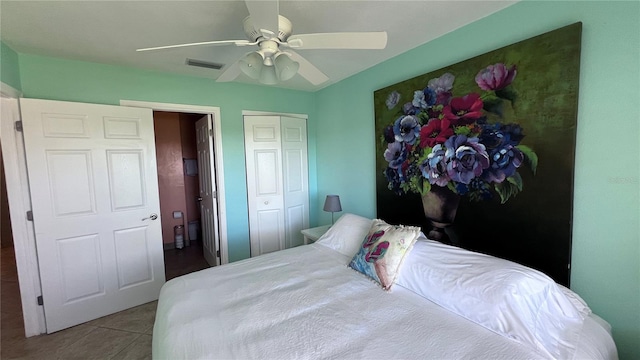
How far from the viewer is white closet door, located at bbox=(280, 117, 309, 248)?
3.30 metres

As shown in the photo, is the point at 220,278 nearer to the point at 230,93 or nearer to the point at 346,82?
the point at 230,93

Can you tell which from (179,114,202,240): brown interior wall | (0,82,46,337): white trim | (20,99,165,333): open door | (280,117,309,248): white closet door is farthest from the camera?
(179,114,202,240): brown interior wall

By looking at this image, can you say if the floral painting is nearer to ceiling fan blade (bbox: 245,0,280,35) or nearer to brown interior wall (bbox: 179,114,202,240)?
ceiling fan blade (bbox: 245,0,280,35)

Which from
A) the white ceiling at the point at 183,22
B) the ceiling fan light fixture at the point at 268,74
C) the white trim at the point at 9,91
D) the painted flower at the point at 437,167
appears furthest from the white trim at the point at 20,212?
the painted flower at the point at 437,167

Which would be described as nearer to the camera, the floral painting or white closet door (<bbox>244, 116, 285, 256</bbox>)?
the floral painting

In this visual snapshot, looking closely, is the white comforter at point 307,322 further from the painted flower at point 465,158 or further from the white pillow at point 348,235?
the painted flower at point 465,158

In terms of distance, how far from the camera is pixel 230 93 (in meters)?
2.96

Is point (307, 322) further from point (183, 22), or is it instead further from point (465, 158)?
point (183, 22)

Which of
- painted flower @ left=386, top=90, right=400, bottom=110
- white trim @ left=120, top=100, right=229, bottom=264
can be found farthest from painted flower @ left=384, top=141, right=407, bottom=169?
white trim @ left=120, top=100, right=229, bottom=264

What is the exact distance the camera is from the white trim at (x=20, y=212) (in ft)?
6.52

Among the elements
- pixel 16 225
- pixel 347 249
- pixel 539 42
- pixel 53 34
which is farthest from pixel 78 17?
pixel 539 42

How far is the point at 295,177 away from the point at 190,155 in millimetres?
2033

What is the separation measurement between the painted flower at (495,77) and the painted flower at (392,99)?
65cm

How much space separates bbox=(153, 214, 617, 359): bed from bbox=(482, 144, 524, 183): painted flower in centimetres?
A: 53
